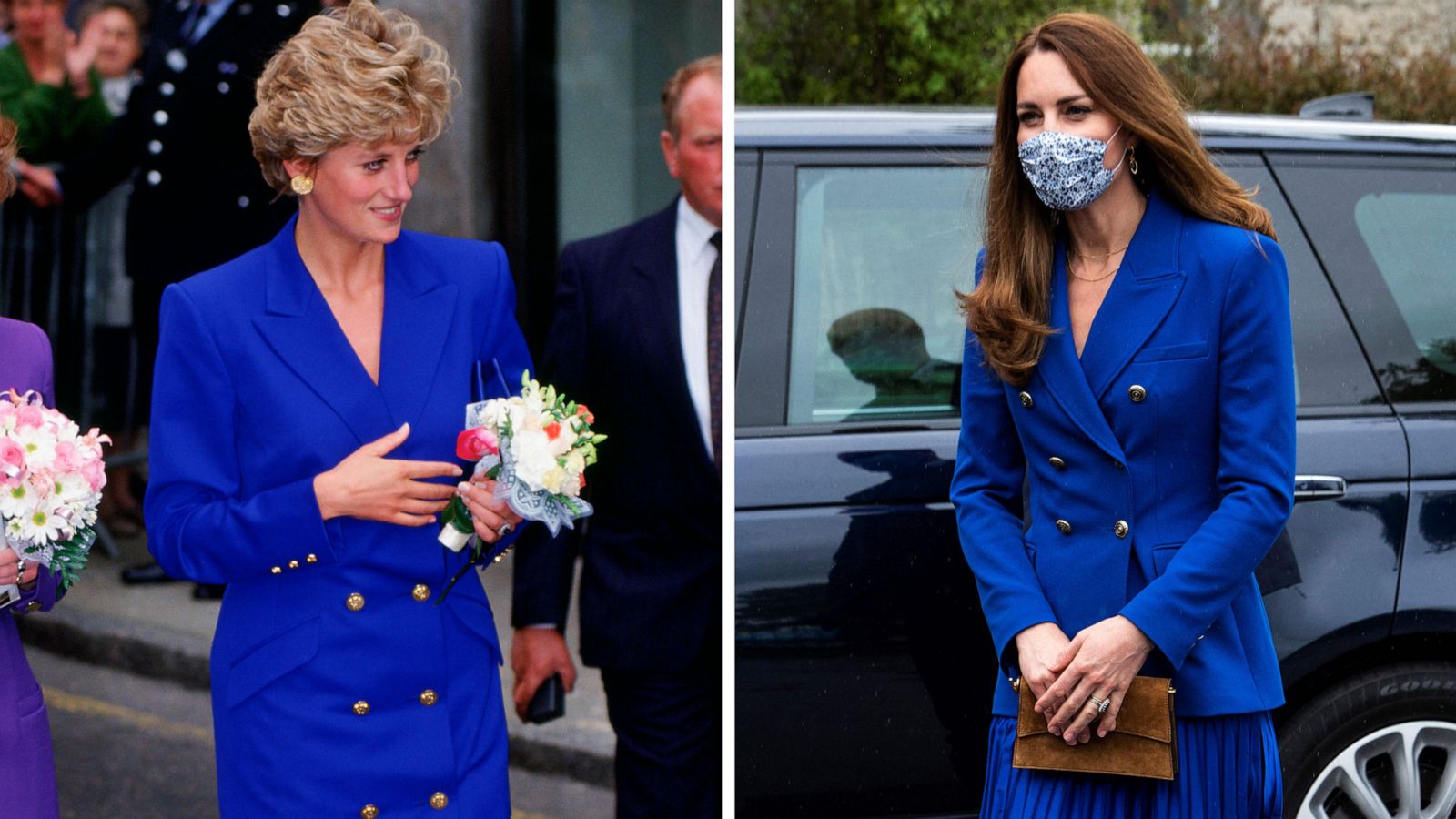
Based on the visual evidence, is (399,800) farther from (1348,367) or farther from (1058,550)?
(1348,367)

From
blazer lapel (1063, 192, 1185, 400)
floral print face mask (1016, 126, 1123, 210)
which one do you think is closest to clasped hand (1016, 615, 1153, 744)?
blazer lapel (1063, 192, 1185, 400)

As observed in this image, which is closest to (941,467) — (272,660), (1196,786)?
(1196,786)

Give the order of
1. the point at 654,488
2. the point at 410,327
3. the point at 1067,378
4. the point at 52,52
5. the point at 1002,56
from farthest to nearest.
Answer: the point at 52,52
the point at 1002,56
the point at 654,488
the point at 410,327
the point at 1067,378

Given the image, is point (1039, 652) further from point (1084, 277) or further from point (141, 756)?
point (141, 756)

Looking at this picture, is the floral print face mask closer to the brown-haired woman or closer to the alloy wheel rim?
the brown-haired woman

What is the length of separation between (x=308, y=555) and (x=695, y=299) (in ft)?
3.51

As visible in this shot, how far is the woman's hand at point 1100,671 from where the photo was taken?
249cm

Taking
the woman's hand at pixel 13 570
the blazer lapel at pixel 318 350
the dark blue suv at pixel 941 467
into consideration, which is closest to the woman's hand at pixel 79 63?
the dark blue suv at pixel 941 467

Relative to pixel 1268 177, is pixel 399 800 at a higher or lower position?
lower

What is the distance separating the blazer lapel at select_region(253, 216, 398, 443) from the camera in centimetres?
271

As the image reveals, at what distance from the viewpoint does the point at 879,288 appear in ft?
10.8

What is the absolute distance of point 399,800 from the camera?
2.76m

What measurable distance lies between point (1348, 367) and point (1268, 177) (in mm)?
431

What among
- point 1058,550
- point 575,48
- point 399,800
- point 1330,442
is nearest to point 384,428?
point 399,800
